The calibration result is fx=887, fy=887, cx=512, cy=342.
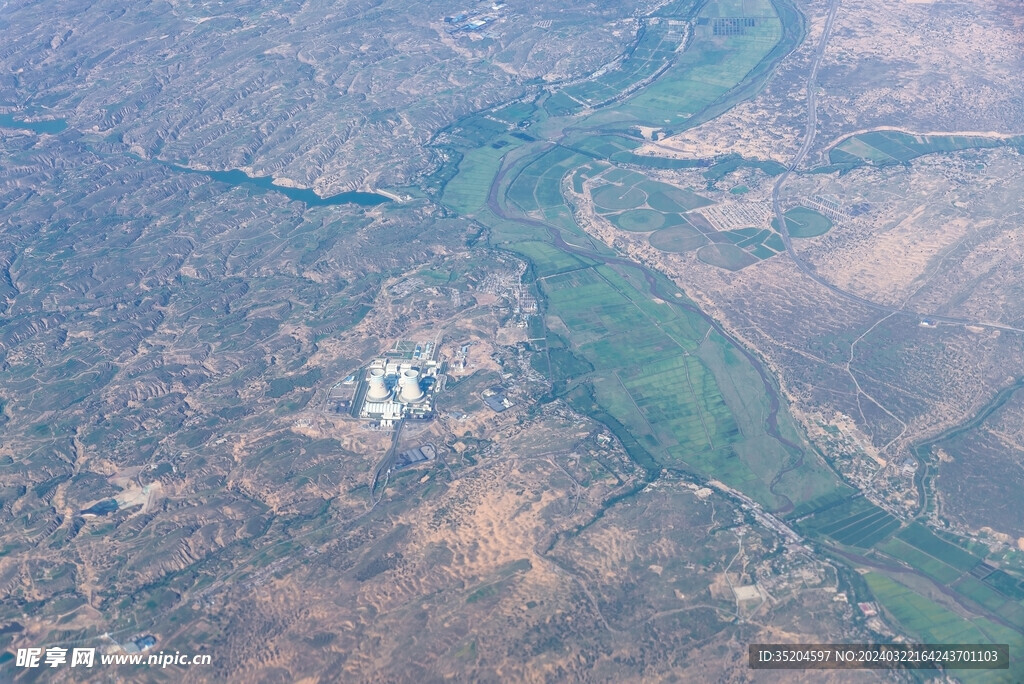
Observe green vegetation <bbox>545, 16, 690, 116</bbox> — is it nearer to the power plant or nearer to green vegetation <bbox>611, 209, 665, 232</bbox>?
green vegetation <bbox>611, 209, 665, 232</bbox>

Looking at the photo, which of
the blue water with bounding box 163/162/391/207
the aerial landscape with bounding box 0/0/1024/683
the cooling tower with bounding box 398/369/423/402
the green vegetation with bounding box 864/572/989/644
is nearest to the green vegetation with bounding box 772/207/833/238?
the aerial landscape with bounding box 0/0/1024/683

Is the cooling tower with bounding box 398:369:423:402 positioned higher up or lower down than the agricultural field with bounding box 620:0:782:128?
lower down

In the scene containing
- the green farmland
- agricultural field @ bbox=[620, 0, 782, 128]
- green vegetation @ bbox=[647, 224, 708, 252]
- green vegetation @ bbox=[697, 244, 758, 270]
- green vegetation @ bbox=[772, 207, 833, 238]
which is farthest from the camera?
agricultural field @ bbox=[620, 0, 782, 128]

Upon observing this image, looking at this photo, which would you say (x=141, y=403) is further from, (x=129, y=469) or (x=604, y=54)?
(x=604, y=54)

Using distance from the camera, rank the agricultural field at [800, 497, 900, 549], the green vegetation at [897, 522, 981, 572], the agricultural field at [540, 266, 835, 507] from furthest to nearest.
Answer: the agricultural field at [540, 266, 835, 507]
the agricultural field at [800, 497, 900, 549]
the green vegetation at [897, 522, 981, 572]

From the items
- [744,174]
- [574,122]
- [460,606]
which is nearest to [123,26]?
[574,122]

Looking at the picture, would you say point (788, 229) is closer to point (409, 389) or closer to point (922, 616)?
point (409, 389)

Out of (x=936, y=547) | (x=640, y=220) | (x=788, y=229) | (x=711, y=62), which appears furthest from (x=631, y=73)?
(x=936, y=547)
